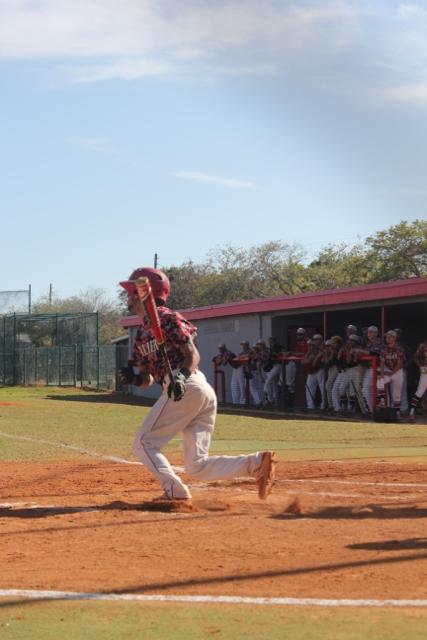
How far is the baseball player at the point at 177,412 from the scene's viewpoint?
306 inches

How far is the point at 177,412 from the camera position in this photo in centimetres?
788

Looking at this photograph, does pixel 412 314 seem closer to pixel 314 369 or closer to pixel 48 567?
pixel 314 369

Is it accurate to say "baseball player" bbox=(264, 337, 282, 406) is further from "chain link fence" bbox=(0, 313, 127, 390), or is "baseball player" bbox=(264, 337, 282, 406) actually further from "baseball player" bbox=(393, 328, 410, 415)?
"chain link fence" bbox=(0, 313, 127, 390)

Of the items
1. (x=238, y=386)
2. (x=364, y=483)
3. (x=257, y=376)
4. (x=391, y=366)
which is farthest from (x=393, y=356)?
(x=364, y=483)

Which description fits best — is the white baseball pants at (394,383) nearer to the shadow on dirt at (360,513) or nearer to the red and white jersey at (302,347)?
the red and white jersey at (302,347)

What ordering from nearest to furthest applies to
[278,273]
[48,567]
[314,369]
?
[48,567], [314,369], [278,273]

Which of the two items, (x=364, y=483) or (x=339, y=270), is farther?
(x=339, y=270)

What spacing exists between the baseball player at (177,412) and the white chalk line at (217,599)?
2898 mm

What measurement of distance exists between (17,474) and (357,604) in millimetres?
6591

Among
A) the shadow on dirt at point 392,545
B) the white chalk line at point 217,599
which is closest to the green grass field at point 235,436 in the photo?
the shadow on dirt at point 392,545

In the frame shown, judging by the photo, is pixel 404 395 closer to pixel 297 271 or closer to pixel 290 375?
pixel 290 375

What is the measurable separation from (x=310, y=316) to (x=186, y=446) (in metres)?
24.8

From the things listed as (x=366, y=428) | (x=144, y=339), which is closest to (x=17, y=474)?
(x=144, y=339)

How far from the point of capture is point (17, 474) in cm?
1066
